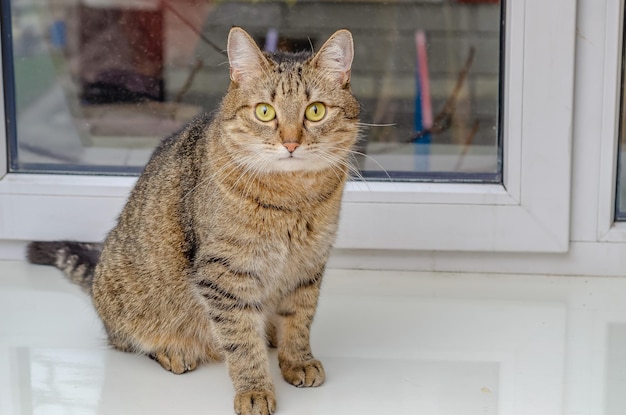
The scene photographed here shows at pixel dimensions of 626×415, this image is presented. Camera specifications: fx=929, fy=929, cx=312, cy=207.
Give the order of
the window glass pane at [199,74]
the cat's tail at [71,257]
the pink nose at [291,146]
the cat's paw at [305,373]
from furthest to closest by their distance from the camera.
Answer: the window glass pane at [199,74]
the cat's tail at [71,257]
the cat's paw at [305,373]
the pink nose at [291,146]

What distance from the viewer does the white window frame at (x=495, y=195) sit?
216cm

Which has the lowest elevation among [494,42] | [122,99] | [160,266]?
[160,266]

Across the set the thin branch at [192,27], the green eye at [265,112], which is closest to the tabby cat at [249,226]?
the green eye at [265,112]

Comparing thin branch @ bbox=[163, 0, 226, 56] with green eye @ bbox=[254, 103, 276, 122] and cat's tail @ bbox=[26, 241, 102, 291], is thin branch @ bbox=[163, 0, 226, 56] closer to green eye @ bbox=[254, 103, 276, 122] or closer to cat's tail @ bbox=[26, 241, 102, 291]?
cat's tail @ bbox=[26, 241, 102, 291]

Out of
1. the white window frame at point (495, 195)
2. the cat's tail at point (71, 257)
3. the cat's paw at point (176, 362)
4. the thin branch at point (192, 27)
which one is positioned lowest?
the cat's paw at point (176, 362)

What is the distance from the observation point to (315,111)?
1.60 meters

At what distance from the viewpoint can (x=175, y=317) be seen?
1.77m

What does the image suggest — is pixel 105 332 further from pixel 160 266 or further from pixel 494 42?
Result: pixel 494 42

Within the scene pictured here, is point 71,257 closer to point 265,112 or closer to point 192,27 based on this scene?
point 192,27

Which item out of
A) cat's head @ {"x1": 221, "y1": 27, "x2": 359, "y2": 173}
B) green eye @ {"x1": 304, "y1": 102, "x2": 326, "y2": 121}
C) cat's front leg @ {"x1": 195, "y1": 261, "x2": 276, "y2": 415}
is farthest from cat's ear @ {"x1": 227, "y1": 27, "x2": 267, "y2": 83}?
cat's front leg @ {"x1": 195, "y1": 261, "x2": 276, "y2": 415}

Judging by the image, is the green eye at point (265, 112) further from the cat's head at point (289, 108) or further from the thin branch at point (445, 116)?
the thin branch at point (445, 116)

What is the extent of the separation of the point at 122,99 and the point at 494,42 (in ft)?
3.24

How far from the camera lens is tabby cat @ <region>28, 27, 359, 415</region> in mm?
1598

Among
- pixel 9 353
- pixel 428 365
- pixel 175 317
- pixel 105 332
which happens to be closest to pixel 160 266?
pixel 175 317
